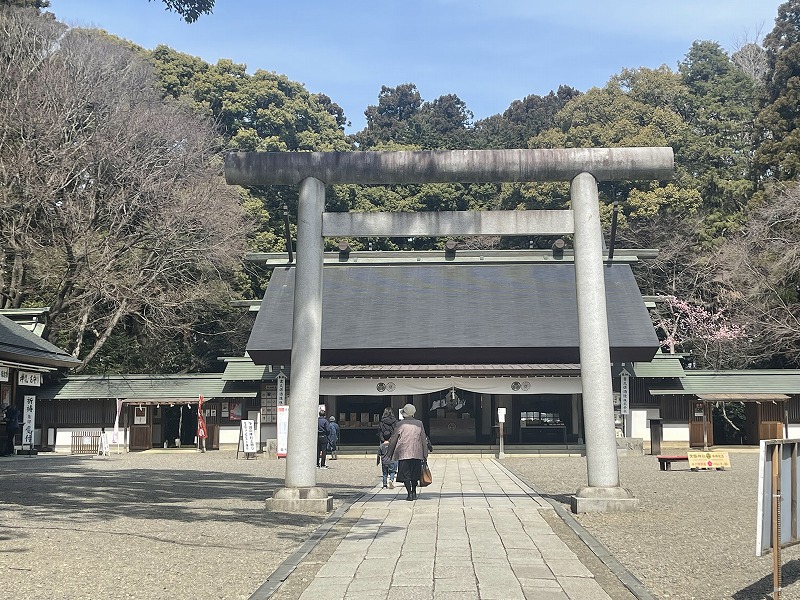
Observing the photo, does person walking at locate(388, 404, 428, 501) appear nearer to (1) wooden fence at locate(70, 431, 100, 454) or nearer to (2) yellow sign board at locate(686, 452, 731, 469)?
(2) yellow sign board at locate(686, 452, 731, 469)

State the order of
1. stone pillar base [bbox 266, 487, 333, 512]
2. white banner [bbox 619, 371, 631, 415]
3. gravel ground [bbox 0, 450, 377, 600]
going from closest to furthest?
gravel ground [bbox 0, 450, 377, 600]
stone pillar base [bbox 266, 487, 333, 512]
white banner [bbox 619, 371, 631, 415]

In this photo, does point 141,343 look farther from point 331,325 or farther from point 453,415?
point 453,415

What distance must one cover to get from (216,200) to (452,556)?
28.3 metres

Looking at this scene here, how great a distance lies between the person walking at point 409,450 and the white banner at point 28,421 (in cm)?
1600

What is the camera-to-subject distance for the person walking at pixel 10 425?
2406cm

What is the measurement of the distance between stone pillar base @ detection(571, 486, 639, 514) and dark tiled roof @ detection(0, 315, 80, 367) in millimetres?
10852

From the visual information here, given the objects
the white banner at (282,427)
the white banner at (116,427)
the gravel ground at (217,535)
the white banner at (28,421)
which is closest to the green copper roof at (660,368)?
the gravel ground at (217,535)

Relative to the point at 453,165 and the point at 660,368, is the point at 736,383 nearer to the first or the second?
the point at 660,368

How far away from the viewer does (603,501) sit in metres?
11.3

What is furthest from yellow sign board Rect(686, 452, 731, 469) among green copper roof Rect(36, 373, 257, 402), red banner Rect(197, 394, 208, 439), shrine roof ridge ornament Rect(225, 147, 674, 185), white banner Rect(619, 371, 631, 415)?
red banner Rect(197, 394, 208, 439)

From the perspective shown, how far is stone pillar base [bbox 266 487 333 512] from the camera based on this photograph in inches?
452

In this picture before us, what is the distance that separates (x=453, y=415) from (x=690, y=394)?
8.34 m

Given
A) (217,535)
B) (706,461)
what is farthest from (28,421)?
(706,461)

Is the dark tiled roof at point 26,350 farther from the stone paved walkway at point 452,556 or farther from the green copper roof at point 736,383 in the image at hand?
the green copper roof at point 736,383
